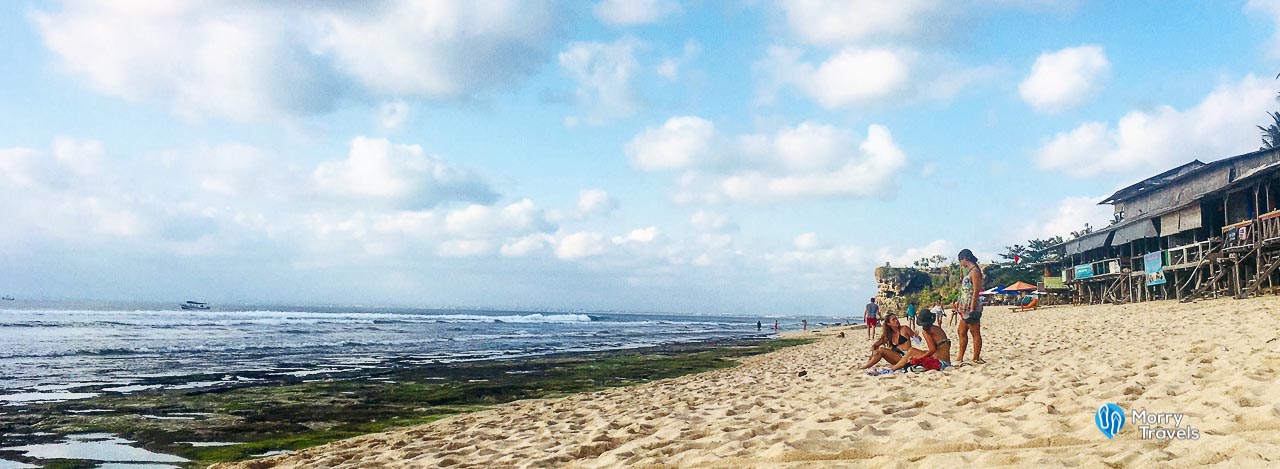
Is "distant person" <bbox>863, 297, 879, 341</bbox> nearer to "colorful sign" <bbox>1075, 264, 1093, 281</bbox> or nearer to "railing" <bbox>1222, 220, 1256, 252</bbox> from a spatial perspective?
"railing" <bbox>1222, 220, 1256, 252</bbox>

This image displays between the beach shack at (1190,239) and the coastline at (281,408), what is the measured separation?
17271mm

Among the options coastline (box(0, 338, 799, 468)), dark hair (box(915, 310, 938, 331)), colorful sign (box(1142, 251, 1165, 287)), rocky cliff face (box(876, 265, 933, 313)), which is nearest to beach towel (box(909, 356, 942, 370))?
dark hair (box(915, 310, 938, 331))

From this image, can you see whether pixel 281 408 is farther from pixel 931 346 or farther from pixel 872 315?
pixel 872 315

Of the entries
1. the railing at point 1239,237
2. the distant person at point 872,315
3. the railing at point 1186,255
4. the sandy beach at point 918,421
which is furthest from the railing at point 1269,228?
the sandy beach at point 918,421

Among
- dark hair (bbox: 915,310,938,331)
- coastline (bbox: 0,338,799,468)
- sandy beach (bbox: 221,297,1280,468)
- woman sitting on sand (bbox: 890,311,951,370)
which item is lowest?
coastline (bbox: 0,338,799,468)

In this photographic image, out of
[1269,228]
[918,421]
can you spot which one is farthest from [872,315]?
[918,421]

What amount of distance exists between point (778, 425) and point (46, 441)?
8.54 meters

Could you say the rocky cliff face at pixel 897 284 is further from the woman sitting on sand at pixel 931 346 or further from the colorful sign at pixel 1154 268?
the woman sitting on sand at pixel 931 346

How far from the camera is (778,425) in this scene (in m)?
5.36

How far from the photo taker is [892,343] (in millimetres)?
8883

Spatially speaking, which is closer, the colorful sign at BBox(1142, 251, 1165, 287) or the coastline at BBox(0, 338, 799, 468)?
the coastline at BBox(0, 338, 799, 468)

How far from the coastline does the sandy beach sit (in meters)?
1.18

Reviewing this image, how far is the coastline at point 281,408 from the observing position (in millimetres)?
7871

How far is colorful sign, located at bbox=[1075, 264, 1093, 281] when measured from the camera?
33.2m
